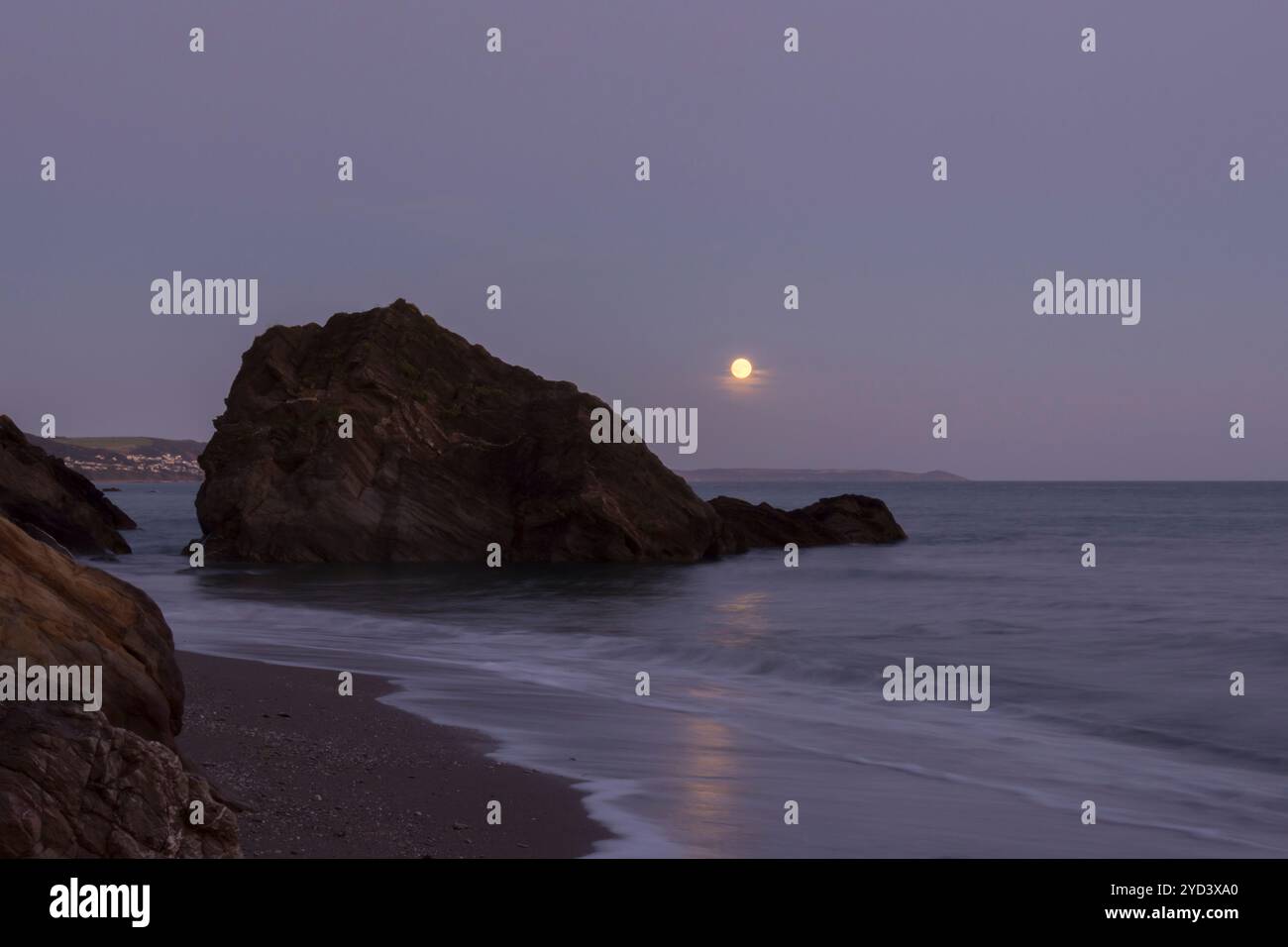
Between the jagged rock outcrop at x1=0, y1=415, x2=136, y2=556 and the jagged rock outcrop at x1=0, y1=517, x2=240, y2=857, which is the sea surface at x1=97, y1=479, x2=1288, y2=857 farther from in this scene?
the jagged rock outcrop at x1=0, y1=517, x2=240, y2=857

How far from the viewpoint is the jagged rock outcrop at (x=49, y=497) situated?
48375mm

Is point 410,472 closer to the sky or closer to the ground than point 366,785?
closer to the sky

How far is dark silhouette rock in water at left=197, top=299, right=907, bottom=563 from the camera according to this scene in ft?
162

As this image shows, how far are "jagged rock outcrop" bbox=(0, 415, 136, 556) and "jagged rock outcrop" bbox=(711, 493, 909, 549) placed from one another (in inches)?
1156

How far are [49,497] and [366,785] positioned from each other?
44.2 meters

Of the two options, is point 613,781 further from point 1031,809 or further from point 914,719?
point 914,719

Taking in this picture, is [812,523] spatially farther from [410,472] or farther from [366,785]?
[366,785]

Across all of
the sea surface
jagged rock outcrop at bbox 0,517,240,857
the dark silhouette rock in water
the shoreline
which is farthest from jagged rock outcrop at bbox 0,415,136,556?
jagged rock outcrop at bbox 0,517,240,857

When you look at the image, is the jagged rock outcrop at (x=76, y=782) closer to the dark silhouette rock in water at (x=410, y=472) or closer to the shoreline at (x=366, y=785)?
the shoreline at (x=366, y=785)

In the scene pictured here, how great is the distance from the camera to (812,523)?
69625 mm

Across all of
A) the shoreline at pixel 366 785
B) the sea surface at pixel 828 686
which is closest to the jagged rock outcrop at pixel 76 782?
the shoreline at pixel 366 785

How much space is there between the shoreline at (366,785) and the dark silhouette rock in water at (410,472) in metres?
34.0

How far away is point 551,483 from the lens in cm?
5241

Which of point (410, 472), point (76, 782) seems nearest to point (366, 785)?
point (76, 782)
